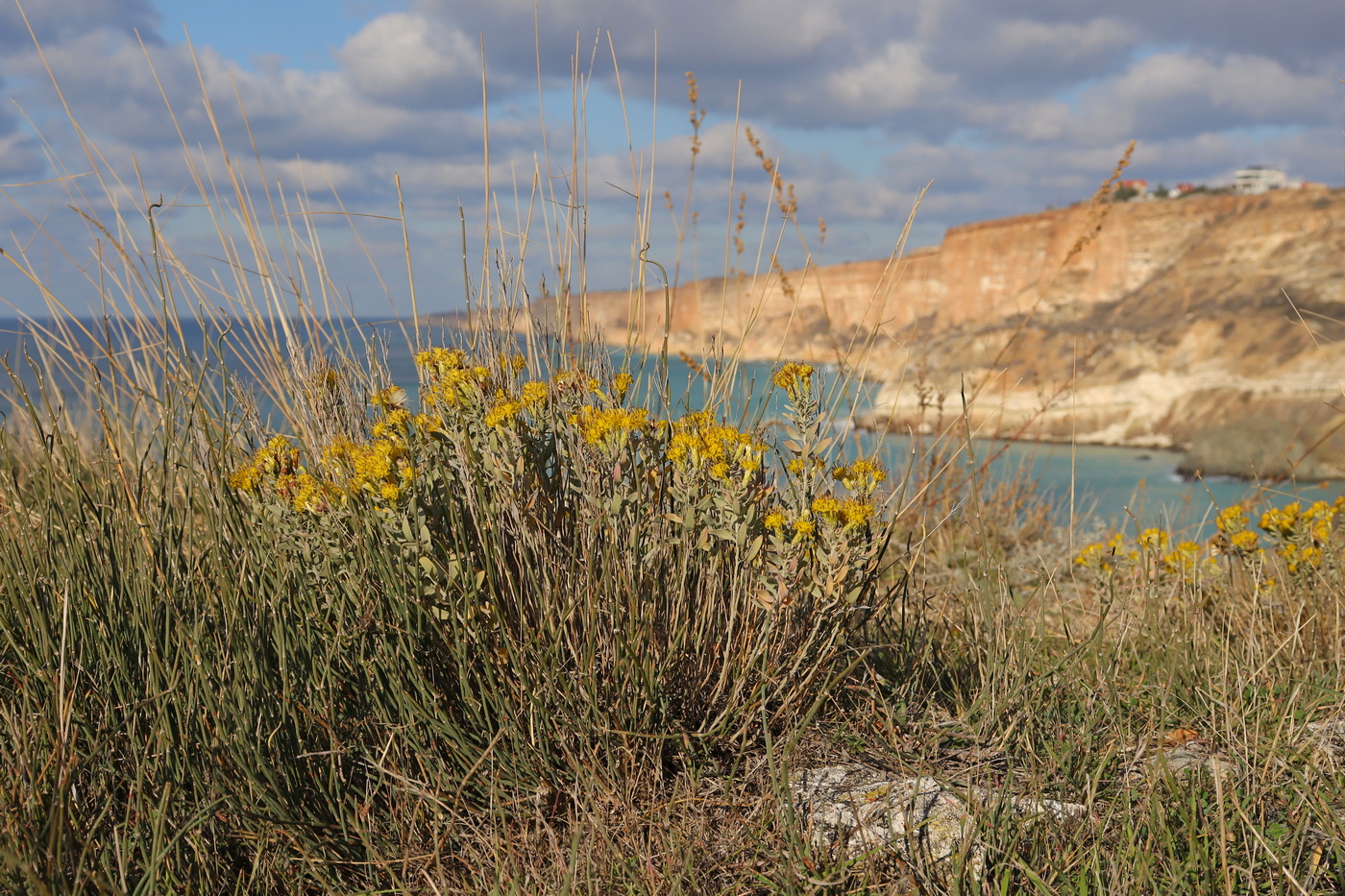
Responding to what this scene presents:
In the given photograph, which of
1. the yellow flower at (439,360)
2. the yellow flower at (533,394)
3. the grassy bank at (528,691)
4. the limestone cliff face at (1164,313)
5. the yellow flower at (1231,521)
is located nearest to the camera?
the grassy bank at (528,691)

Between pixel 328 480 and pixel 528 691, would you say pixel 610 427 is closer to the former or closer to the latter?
pixel 528 691

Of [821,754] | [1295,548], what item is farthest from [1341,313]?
[821,754]

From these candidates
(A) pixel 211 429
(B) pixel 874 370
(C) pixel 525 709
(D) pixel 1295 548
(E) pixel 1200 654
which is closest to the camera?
(C) pixel 525 709

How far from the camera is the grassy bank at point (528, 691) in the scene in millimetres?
1162

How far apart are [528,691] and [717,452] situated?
1.46 ft

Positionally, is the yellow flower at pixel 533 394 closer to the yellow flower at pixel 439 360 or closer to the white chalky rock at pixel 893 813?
the yellow flower at pixel 439 360

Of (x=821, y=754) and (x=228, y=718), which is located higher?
(x=228, y=718)

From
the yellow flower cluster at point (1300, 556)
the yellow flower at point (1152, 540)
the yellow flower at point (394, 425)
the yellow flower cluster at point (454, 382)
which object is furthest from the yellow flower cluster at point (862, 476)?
the yellow flower cluster at point (1300, 556)

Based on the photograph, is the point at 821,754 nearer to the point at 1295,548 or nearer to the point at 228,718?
the point at 228,718

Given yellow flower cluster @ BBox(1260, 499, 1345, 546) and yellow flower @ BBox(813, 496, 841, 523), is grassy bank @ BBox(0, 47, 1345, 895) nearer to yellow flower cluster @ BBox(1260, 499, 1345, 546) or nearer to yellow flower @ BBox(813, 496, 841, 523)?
yellow flower @ BBox(813, 496, 841, 523)

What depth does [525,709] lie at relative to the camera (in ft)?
4.32

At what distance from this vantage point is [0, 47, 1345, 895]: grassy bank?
1162 mm

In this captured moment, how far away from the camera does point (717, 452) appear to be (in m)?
1.22

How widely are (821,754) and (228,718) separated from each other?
3.04ft
